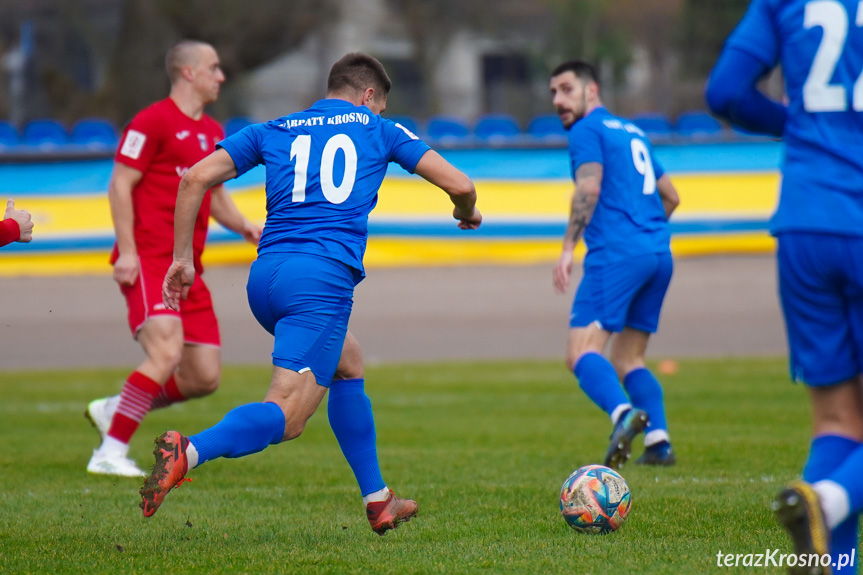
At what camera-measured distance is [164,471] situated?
4.18 meters

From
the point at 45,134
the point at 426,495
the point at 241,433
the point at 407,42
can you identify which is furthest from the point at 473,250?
the point at 407,42

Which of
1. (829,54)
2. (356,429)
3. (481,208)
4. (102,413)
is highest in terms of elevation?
(829,54)

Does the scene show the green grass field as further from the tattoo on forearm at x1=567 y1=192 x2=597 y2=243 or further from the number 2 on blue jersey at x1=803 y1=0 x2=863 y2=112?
the number 2 on blue jersey at x1=803 y1=0 x2=863 y2=112

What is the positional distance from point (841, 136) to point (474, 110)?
20.1m

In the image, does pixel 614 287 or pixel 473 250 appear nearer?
pixel 614 287

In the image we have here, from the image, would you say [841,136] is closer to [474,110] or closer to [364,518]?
[364,518]

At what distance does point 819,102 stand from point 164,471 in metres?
2.55

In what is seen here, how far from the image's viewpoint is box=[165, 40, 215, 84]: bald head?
7039mm

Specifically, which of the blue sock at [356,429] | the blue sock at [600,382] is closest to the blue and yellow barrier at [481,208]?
the blue sock at [600,382]

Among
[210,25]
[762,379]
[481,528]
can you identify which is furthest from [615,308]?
[210,25]

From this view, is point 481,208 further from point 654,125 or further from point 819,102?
point 819,102

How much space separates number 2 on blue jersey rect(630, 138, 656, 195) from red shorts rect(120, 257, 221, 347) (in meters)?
2.71

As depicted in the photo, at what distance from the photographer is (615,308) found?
686 centimetres

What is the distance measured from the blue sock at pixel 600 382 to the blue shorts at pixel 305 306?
2.36m
